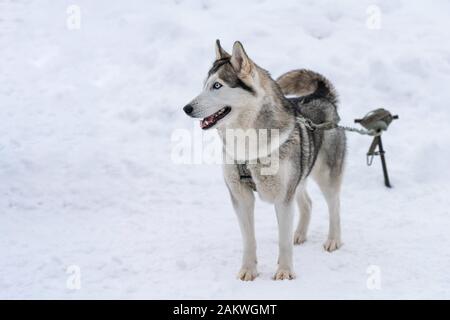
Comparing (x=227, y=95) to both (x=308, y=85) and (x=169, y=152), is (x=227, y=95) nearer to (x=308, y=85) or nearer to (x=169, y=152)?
(x=308, y=85)

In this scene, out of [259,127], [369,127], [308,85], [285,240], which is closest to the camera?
[259,127]

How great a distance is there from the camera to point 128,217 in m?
5.95

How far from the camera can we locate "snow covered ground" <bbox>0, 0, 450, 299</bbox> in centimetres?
471

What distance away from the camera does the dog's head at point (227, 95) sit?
13.5ft

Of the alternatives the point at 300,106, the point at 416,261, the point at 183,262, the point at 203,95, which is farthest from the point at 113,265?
the point at 416,261

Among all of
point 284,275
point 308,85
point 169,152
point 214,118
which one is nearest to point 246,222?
point 284,275

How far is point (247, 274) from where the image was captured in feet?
15.0

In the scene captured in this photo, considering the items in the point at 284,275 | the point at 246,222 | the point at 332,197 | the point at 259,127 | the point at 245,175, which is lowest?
→ the point at 284,275

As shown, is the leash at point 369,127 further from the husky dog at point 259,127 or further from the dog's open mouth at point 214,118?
the dog's open mouth at point 214,118

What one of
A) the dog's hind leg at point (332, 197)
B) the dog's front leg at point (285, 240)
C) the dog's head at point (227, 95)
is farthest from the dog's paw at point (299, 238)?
the dog's head at point (227, 95)

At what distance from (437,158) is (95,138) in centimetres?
416

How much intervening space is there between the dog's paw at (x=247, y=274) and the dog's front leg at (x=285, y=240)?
18 cm

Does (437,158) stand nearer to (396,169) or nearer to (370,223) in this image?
(396,169)

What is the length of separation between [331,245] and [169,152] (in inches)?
109
